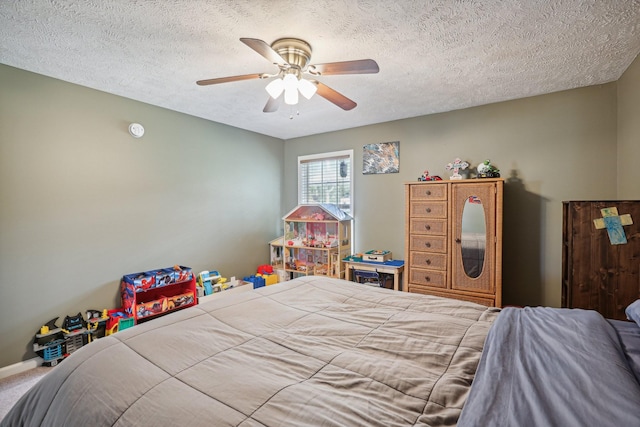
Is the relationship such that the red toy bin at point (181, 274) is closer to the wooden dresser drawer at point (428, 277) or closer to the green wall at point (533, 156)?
the wooden dresser drawer at point (428, 277)

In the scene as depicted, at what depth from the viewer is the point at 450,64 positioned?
2303 mm

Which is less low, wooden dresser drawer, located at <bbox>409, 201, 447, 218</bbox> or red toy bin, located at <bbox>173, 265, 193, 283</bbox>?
wooden dresser drawer, located at <bbox>409, 201, 447, 218</bbox>

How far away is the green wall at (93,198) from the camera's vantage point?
2379mm

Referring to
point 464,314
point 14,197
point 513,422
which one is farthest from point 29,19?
point 464,314

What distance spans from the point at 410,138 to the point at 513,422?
3.44m

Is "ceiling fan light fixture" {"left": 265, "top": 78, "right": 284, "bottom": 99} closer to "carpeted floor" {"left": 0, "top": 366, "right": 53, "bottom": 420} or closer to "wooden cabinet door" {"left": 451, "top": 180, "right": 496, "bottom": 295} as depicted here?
"wooden cabinet door" {"left": 451, "top": 180, "right": 496, "bottom": 295}

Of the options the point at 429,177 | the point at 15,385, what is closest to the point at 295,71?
the point at 429,177

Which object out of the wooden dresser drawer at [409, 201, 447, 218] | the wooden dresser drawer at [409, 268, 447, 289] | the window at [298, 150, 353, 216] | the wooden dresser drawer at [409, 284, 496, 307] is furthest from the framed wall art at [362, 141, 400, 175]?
the wooden dresser drawer at [409, 284, 496, 307]

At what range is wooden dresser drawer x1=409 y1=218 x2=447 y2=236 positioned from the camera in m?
3.07

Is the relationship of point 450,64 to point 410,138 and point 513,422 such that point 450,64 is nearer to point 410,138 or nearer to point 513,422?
point 410,138

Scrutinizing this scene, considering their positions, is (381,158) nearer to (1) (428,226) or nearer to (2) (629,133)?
(1) (428,226)

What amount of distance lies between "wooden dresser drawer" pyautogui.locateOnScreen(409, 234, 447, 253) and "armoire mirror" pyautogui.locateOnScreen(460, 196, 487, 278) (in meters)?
0.19

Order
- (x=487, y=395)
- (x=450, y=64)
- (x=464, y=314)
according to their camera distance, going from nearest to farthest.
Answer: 1. (x=487, y=395)
2. (x=464, y=314)
3. (x=450, y=64)

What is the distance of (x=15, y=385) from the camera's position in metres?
2.20
